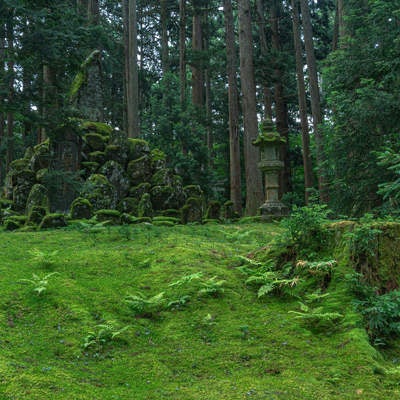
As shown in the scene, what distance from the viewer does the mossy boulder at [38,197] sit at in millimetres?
14727

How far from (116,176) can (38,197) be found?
3236mm

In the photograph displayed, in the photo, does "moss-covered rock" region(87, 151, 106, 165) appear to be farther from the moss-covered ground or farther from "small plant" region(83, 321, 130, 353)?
"small plant" region(83, 321, 130, 353)

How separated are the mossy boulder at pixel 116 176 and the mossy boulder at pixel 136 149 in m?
1.17

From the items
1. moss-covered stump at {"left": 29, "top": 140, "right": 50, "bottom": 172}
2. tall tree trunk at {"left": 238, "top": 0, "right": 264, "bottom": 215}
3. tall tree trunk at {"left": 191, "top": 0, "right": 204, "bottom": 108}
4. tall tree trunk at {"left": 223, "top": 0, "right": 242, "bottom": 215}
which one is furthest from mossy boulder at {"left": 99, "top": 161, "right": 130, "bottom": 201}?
tall tree trunk at {"left": 191, "top": 0, "right": 204, "bottom": 108}

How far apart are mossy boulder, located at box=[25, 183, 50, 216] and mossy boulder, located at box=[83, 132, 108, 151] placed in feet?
11.4

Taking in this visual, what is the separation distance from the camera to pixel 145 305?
5.97 meters

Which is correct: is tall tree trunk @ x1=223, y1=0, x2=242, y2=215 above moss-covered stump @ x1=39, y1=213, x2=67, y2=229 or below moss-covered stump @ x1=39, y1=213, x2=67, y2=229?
above

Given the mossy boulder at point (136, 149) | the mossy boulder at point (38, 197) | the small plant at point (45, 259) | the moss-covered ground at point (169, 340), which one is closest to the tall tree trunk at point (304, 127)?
the mossy boulder at point (136, 149)

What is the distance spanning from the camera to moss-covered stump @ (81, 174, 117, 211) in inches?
603

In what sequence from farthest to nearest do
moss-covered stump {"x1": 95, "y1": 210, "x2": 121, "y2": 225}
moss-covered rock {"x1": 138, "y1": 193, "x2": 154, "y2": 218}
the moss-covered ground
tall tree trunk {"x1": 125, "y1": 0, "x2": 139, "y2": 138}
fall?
tall tree trunk {"x1": 125, "y1": 0, "x2": 139, "y2": 138} < moss-covered rock {"x1": 138, "y1": 193, "x2": 154, "y2": 218} < moss-covered stump {"x1": 95, "y1": 210, "x2": 121, "y2": 225} < the moss-covered ground

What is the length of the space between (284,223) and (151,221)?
883cm

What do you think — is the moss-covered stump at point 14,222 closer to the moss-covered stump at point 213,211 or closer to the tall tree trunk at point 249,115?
the moss-covered stump at point 213,211

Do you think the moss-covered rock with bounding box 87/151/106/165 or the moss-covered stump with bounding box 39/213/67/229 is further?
the moss-covered rock with bounding box 87/151/106/165

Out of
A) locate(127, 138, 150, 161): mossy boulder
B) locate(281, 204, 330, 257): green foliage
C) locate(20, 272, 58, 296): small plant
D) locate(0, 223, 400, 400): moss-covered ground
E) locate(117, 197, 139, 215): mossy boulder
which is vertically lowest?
locate(0, 223, 400, 400): moss-covered ground
